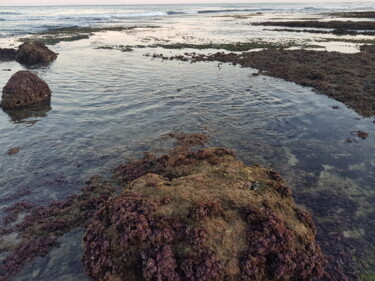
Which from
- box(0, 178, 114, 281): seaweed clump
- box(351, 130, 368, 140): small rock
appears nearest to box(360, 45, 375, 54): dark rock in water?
box(351, 130, 368, 140): small rock

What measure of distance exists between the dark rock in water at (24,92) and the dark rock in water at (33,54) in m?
13.4

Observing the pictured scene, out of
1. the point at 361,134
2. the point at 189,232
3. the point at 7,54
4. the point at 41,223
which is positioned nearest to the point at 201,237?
the point at 189,232

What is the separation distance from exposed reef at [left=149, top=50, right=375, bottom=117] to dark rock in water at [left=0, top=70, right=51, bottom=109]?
16.6 meters

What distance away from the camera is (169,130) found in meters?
14.4

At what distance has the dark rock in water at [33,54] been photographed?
31469 millimetres

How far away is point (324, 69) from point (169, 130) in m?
18.6

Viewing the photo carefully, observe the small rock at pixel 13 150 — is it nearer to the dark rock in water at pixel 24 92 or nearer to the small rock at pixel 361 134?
the dark rock in water at pixel 24 92

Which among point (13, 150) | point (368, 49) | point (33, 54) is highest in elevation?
point (368, 49)

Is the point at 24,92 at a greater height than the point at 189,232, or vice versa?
the point at 189,232

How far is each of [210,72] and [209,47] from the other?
1502 cm

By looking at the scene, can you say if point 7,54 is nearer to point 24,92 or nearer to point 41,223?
point 24,92

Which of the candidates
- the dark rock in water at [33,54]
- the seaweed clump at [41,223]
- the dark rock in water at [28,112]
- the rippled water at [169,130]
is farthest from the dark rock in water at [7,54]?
the seaweed clump at [41,223]

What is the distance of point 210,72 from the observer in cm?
2612

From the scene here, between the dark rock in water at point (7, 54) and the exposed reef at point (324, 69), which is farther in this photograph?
the dark rock in water at point (7, 54)
